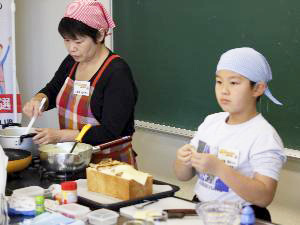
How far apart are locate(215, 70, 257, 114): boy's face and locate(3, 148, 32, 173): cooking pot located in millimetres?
787

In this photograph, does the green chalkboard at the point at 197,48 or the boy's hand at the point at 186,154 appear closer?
the boy's hand at the point at 186,154

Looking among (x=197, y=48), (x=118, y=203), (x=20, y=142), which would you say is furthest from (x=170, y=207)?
(x=197, y=48)

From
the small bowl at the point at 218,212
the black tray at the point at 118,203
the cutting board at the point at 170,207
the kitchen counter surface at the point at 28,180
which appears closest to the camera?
the small bowl at the point at 218,212

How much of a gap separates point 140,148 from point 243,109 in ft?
6.37

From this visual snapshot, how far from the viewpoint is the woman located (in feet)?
7.19

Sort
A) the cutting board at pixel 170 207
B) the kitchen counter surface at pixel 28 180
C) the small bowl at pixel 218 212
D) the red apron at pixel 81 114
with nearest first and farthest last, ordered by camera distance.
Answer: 1. the small bowl at pixel 218 212
2. the cutting board at pixel 170 207
3. the kitchen counter surface at pixel 28 180
4. the red apron at pixel 81 114

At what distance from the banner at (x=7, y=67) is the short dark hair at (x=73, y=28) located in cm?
162

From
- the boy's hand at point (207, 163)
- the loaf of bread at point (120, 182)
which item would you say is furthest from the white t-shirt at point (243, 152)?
the loaf of bread at point (120, 182)

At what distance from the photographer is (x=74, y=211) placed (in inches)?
59.2

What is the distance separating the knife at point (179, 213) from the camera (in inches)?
58.7

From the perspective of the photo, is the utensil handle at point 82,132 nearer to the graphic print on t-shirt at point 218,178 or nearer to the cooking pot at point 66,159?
the cooking pot at point 66,159

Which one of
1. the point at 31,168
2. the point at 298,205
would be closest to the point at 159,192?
the point at 31,168

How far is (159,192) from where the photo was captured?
5.58 ft

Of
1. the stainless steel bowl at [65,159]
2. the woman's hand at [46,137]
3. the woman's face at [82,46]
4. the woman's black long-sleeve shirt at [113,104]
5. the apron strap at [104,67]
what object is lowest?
the stainless steel bowl at [65,159]
